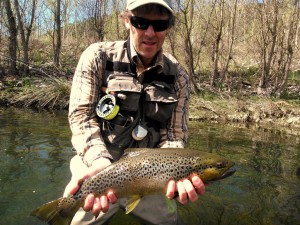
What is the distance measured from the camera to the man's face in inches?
109

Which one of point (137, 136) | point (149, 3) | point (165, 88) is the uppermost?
point (149, 3)

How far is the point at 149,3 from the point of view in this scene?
272 cm

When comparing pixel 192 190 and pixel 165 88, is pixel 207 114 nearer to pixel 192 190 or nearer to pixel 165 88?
pixel 165 88

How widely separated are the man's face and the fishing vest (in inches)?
7.4

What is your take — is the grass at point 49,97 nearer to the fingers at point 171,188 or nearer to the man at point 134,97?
the man at point 134,97

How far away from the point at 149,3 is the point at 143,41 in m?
0.32

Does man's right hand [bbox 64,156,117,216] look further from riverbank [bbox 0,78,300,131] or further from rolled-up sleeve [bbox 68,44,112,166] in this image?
riverbank [bbox 0,78,300,131]

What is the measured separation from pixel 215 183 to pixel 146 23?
10.5 feet

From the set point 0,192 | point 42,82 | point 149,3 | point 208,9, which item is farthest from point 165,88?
point 208,9

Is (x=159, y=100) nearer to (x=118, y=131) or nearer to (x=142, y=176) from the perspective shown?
(x=118, y=131)

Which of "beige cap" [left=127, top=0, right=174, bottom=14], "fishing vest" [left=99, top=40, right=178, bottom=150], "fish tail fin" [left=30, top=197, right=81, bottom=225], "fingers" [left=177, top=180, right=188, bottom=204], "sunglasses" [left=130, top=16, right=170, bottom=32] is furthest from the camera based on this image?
"fishing vest" [left=99, top=40, right=178, bottom=150]

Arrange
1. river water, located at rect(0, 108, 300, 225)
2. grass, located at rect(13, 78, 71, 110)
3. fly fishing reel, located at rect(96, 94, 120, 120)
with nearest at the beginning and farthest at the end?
fly fishing reel, located at rect(96, 94, 120, 120) → river water, located at rect(0, 108, 300, 225) → grass, located at rect(13, 78, 71, 110)

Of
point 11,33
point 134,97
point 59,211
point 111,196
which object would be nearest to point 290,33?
point 11,33

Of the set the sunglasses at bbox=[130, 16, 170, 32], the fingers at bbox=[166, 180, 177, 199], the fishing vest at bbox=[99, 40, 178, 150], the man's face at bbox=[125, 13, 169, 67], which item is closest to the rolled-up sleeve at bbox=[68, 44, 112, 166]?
the fishing vest at bbox=[99, 40, 178, 150]
